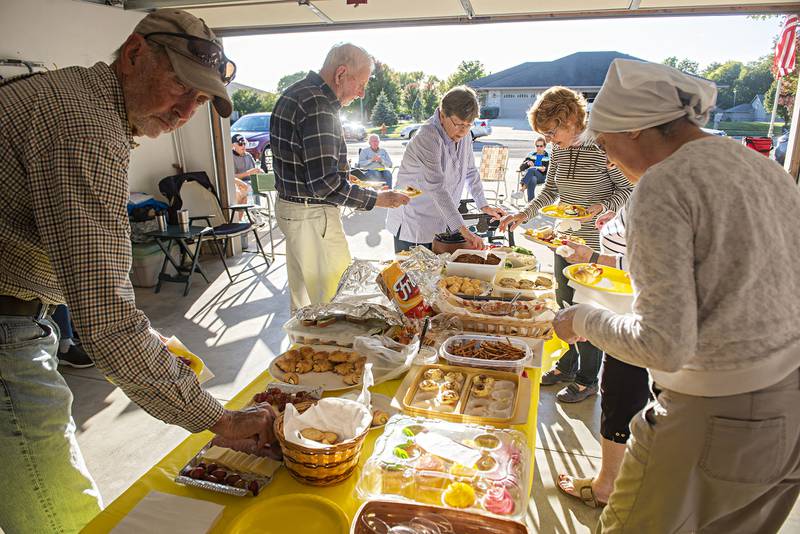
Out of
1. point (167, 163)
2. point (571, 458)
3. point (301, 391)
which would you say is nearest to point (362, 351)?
point (301, 391)

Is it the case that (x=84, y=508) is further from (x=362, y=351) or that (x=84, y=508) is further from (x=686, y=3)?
(x=686, y=3)

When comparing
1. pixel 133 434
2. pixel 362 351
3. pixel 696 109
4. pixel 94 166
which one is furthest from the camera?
pixel 133 434

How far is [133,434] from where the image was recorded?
2.87 metres

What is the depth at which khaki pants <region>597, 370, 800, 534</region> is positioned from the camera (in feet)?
3.51

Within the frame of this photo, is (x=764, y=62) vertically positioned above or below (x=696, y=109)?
above

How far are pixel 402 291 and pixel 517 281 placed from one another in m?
0.81

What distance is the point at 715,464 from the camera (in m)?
1.09

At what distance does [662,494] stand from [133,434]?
2828 millimetres

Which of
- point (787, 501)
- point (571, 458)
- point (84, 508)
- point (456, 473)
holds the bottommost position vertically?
point (571, 458)

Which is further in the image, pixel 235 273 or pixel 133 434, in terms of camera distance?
pixel 235 273

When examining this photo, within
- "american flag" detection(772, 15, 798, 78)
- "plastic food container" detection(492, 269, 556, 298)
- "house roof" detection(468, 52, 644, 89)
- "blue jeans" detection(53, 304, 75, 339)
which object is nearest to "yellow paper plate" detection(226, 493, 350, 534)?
"plastic food container" detection(492, 269, 556, 298)

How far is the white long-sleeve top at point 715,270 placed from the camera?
3.16ft

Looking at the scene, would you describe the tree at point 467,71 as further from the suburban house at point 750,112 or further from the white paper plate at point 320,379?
the white paper plate at point 320,379

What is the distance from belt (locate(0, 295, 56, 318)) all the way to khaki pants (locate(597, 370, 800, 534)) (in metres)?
1.62
